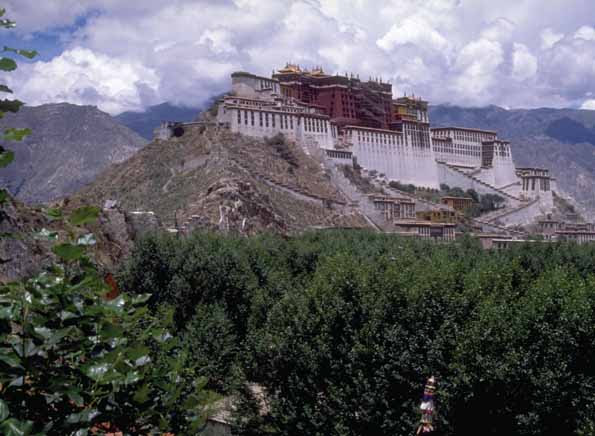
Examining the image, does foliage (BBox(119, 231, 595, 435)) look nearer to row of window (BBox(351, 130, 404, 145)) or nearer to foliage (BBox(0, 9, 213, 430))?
foliage (BBox(0, 9, 213, 430))

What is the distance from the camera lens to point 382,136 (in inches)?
3231

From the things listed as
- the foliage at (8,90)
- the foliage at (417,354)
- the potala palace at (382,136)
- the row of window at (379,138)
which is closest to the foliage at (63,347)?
the foliage at (8,90)

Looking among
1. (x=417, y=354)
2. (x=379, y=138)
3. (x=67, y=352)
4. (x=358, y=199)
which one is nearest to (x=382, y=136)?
(x=379, y=138)

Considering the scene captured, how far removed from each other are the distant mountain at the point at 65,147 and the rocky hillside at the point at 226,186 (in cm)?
1883

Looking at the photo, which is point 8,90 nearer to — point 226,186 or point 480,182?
point 226,186

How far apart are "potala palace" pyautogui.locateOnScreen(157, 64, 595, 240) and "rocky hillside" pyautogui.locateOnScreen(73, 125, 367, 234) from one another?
2598mm

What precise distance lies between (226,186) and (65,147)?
54829mm

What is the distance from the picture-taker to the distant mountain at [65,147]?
93125mm

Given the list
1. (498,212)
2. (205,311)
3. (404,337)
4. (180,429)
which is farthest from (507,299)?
(498,212)

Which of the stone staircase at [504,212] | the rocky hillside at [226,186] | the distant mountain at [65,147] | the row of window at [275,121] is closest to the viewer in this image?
the rocky hillside at [226,186]

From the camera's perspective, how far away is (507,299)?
19328mm

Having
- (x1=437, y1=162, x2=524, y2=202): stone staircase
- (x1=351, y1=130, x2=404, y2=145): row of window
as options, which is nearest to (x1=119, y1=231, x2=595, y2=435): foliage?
(x1=351, y1=130, x2=404, y2=145): row of window

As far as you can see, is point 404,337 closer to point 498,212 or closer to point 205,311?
point 205,311

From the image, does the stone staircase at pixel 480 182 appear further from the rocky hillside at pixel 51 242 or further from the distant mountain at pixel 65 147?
the rocky hillside at pixel 51 242
